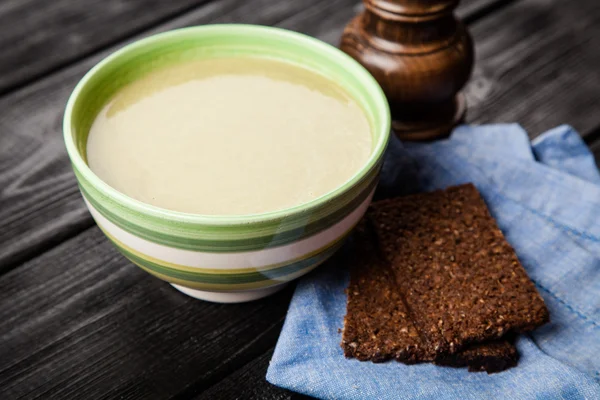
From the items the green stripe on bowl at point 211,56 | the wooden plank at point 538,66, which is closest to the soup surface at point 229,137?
the green stripe on bowl at point 211,56

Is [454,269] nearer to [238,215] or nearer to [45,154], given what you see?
[238,215]

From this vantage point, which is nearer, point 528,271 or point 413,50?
point 528,271

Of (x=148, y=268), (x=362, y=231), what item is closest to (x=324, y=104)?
(x=362, y=231)

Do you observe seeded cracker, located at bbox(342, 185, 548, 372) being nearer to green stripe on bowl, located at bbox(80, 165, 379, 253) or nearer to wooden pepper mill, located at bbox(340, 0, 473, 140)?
green stripe on bowl, located at bbox(80, 165, 379, 253)

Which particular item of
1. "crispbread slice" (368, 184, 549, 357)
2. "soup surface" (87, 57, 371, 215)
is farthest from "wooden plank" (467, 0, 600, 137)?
"soup surface" (87, 57, 371, 215)

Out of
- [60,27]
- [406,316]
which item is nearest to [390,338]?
[406,316]

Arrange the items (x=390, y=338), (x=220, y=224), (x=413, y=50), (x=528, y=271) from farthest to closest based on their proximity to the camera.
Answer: (x=413, y=50) < (x=528, y=271) < (x=390, y=338) < (x=220, y=224)

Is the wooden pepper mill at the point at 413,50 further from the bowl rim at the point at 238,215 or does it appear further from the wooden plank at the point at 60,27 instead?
the wooden plank at the point at 60,27
